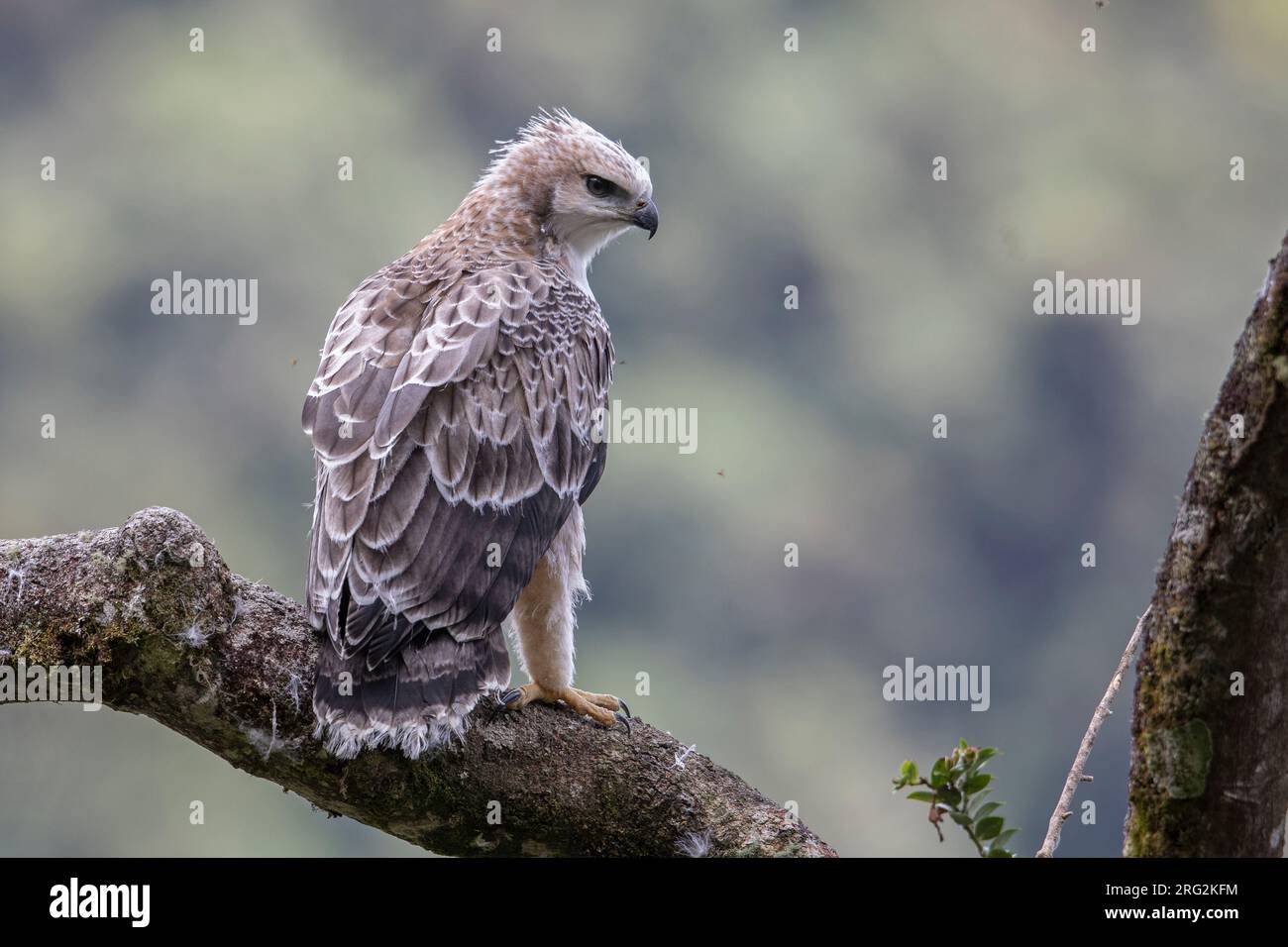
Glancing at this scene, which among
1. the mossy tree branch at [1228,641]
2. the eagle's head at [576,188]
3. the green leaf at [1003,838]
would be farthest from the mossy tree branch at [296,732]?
the eagle's head at [576,188]

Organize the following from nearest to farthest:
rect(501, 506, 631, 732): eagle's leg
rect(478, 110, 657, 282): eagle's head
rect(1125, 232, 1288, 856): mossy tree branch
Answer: rect(1125, 232, 1288, 856): mossy tree branch < rect(501, 506, 631, 732): eagle's leg < rect(478, 110, 657, 282): eagle's head

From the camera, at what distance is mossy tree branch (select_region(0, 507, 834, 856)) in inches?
187

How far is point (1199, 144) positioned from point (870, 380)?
84.0 ft

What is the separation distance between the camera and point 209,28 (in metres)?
86.8

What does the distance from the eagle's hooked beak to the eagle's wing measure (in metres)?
0.89

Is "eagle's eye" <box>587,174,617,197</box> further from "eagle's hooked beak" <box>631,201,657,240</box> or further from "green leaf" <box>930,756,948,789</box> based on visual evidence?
"green leaf" <box>930,756,948,789</box>

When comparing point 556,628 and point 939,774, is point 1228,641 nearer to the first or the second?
point 939,774

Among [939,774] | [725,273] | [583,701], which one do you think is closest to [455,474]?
[583,701]

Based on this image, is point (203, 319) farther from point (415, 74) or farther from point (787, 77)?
point (787, 77)

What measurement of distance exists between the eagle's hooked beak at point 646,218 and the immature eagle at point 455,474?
17.5 inches

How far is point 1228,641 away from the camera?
3.77 metres

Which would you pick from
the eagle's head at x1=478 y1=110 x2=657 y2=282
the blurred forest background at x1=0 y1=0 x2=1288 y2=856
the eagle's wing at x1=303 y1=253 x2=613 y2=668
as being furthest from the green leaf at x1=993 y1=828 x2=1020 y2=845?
the blurred forest background at x1=0 y1=0 x2=1288 y2=856

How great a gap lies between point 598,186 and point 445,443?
7.84ft

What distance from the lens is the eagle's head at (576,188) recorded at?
7.42 meters
